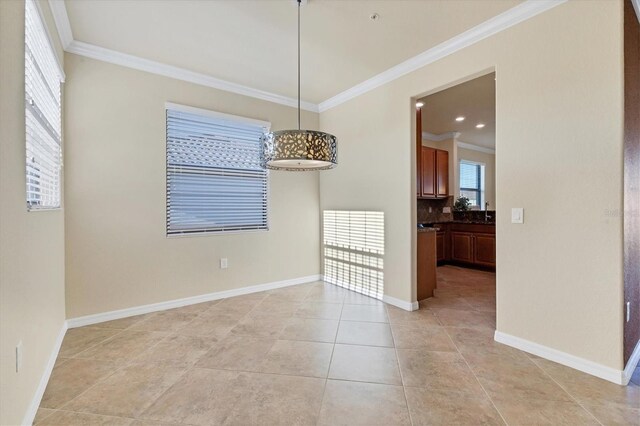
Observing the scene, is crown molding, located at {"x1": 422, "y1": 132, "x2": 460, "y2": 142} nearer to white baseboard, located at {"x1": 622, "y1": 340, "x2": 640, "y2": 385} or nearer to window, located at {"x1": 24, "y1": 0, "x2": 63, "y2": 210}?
white baseboard, located at {"x1": 622, "y1": 340, "x2": 640, "y2": 385}

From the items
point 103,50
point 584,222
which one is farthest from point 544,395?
point 103,50

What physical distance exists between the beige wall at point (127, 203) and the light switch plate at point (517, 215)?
3.03m

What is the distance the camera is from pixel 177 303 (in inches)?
137

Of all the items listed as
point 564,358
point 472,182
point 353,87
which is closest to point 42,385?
point 564,358

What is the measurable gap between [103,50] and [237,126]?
153 centimetres

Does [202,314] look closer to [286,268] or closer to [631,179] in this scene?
[286,268]

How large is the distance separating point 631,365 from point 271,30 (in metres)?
3.86

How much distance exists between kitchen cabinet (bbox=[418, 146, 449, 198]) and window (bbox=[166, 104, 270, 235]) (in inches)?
124

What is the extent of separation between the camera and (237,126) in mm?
3938

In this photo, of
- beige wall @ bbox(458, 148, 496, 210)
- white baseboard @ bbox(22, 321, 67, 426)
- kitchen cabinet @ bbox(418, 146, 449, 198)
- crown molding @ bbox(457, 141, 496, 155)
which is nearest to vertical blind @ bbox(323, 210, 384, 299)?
kitchen cabinet @ bbox(418, 146, 449, 198)

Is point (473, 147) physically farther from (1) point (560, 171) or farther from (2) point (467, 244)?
(1) point (560, 171)

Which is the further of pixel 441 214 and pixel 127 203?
pixel 441 214

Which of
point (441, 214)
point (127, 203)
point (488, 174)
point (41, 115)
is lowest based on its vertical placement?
point (441, 214)

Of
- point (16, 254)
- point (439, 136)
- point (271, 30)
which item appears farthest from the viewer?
point (439, 136)
